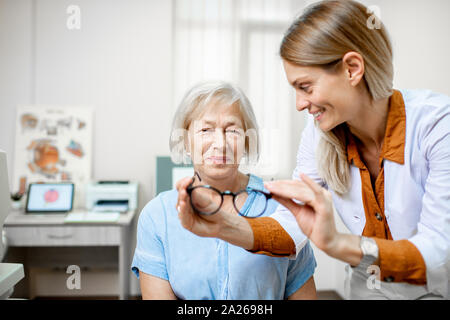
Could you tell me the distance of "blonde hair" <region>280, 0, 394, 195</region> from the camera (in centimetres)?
61

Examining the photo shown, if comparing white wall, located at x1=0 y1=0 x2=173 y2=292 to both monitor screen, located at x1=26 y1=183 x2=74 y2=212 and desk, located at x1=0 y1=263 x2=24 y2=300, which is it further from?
desk, located at x1=0 y1=263 x2=24 y2=300

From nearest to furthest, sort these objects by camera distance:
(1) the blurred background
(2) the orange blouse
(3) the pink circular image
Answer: (2) the orange blouse
(1) the blurred background
(3) the pink circular image

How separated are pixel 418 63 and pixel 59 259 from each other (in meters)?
1.38

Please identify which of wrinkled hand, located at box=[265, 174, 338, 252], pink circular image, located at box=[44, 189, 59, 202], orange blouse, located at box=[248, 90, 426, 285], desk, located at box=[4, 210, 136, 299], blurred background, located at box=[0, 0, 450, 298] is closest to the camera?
wrinkled hand, located at box=[265, 174, 338, 252]

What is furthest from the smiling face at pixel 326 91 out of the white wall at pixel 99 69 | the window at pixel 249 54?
the white wall at pixel 99 69

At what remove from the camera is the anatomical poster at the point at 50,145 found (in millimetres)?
938

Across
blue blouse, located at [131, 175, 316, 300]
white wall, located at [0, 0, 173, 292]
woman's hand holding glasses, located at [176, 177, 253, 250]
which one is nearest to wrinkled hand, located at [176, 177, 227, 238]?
woman's hand holding glasses, located at [176, 177, 253, 250]

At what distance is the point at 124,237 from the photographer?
1.27 m

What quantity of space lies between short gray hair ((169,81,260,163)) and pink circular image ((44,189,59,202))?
0.94 m

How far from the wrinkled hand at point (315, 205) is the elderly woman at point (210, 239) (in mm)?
151

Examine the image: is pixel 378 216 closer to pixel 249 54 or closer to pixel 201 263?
pixel 201 263

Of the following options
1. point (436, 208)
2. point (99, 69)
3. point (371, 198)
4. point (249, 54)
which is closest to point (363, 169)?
point (371, 198)

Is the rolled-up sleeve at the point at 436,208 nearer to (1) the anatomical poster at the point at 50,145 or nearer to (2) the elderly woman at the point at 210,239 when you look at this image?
(2) the elderly woman at the point at 210,239
